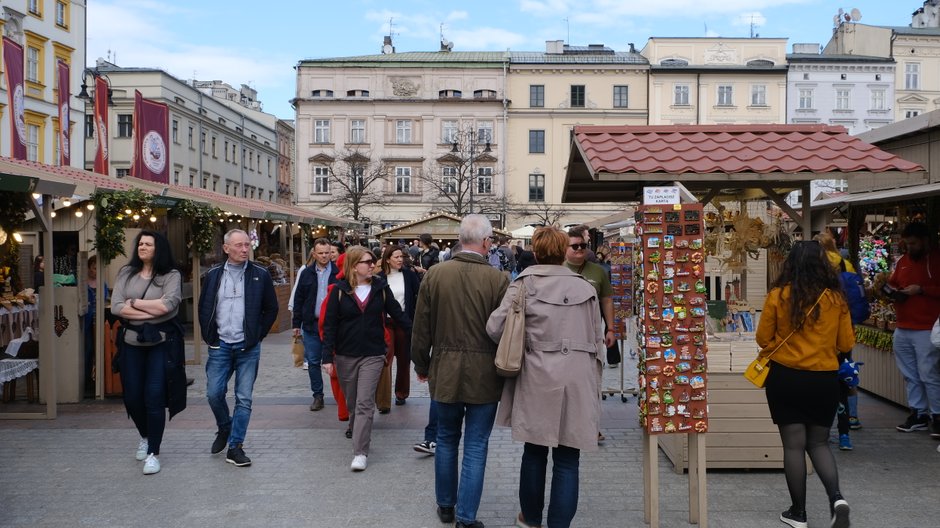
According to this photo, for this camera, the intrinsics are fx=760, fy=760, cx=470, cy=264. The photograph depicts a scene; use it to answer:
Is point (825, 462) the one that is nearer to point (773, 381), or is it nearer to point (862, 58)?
point (773, 381)

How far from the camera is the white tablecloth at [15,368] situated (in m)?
7.68

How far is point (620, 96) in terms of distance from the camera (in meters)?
48.2

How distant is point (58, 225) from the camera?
12969 millimetres

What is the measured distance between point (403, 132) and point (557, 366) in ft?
149

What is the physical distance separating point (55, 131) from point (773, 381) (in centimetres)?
3766

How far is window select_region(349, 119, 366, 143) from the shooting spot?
48.4m

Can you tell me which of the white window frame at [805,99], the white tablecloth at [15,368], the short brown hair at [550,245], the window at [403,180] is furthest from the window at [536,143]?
the short brown hair at [550,245]

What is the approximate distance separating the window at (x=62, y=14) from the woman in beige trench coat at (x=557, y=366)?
3839 cm

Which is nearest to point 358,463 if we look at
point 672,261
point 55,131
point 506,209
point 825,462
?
point 672,261

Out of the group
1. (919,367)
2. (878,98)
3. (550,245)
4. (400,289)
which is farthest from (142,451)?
(878,98)

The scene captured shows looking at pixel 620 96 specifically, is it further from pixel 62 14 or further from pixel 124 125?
pixel 62 14

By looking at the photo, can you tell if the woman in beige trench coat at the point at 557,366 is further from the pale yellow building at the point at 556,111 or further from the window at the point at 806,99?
the window at the point at 806,99

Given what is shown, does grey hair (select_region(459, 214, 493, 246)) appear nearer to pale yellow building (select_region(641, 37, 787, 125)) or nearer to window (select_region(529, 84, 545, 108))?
window (select_region(529, 84, 545, 108))

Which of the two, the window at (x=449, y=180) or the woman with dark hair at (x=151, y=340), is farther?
the window at (x=449, y=180)
